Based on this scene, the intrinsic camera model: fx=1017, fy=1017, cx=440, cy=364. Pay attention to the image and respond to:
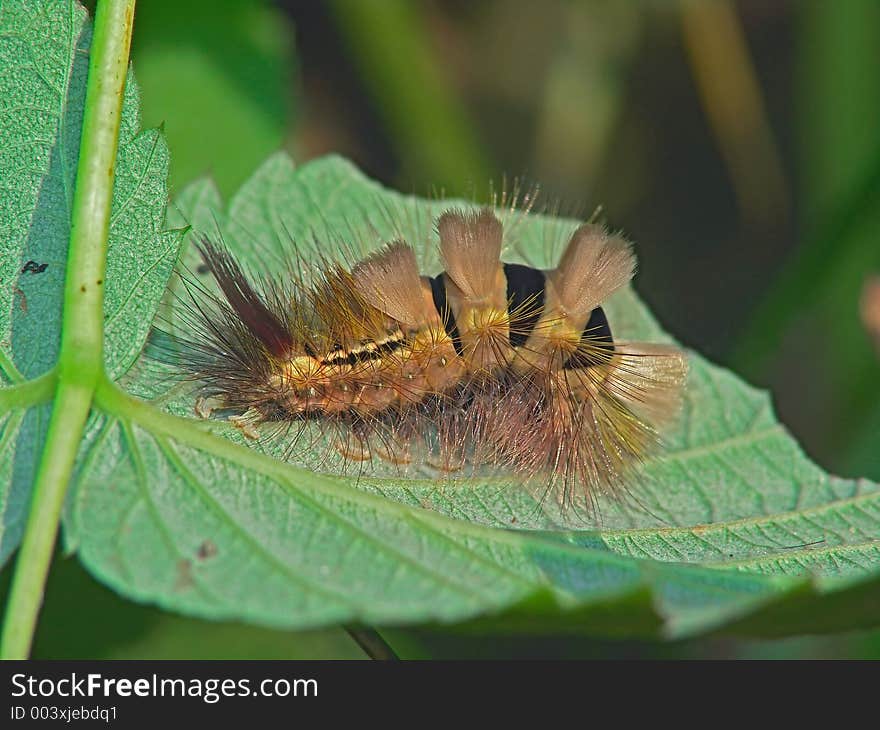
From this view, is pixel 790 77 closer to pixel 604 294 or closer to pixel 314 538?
pixel 604 294

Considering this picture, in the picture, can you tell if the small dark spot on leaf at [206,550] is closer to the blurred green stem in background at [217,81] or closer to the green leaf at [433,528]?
the green leaf at [433,528]

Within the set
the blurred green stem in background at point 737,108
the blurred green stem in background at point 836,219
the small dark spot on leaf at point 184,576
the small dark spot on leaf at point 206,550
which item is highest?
the blurred green stem in background at point 737,108

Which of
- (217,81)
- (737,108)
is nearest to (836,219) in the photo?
(737,108)

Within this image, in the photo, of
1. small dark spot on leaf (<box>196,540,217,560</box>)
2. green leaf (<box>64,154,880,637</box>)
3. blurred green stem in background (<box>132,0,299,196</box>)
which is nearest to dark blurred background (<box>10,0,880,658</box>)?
blurred green stem in background (<box>132,0,299,196</box>)

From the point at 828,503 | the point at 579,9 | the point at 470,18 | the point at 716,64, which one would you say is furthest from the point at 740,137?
the point at 828,503

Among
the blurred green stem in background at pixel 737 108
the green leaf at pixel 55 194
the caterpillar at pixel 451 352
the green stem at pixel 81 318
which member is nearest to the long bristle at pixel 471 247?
the caterpillar at pixel 451 352

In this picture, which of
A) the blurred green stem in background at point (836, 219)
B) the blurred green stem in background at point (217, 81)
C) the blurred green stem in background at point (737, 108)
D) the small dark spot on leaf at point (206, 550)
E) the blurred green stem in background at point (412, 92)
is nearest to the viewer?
the small dark spot on leaf at point (206, 550)
